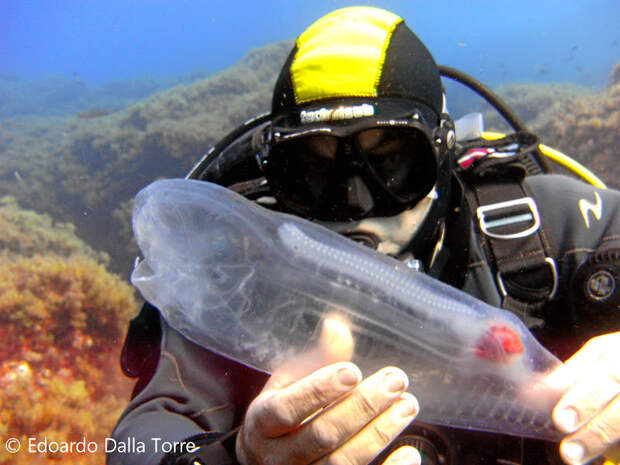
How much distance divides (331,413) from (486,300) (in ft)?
Result: 4.14

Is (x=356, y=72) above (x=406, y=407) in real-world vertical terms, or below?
above

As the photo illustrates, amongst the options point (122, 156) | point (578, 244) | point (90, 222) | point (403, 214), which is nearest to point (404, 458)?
point (403, 214)

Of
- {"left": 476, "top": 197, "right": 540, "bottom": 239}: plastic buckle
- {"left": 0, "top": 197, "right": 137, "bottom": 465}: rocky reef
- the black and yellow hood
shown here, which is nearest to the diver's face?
the black and yellow hood

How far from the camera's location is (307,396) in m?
1.07

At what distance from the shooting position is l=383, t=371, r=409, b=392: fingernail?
1084 mm

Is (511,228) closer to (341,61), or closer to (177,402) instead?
(341,61)

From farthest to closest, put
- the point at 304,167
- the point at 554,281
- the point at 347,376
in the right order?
the point at 304,167 → the point at 554,281 → the point at 347,376

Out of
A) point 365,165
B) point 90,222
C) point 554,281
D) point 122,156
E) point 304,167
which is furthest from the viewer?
point 122,156

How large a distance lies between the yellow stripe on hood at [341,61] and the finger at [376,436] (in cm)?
156

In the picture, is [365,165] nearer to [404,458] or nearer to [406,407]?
[406,407]

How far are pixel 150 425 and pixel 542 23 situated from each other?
116425mm

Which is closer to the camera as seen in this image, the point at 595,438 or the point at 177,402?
the point at 595,438

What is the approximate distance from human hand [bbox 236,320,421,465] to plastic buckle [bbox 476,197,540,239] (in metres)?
1.28

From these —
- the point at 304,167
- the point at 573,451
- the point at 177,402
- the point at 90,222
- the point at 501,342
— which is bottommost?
the point at 90,222
